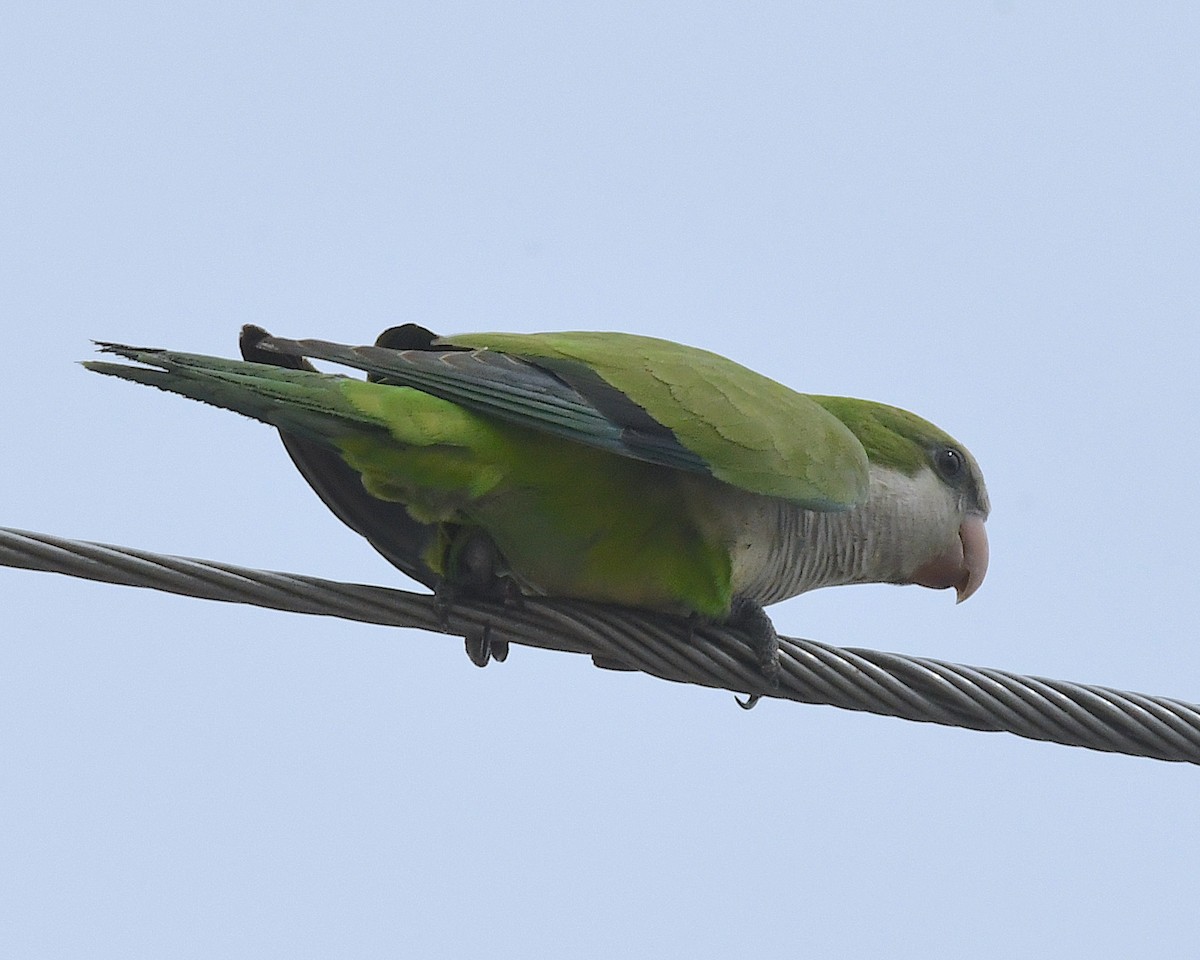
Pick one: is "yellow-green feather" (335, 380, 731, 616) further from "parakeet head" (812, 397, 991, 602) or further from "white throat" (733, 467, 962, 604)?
"parakeet head" (812, 397, 991, 602)

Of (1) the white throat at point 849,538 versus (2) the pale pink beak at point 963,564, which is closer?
(1) the white throat at point 849,538

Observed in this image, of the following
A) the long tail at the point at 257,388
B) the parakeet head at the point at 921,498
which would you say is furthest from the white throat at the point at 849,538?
the long tail at the point at 257,388

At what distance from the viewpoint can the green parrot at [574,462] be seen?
4133 mm

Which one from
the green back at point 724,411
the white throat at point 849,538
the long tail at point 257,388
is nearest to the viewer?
the long tail at point 257,388

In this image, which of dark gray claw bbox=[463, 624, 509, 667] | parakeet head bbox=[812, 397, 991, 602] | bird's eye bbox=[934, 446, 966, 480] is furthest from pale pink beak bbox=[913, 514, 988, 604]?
dark gray claw bbox=[463, 624, 509, 667]

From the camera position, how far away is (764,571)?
4770 mm

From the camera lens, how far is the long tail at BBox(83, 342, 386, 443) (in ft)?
12.1

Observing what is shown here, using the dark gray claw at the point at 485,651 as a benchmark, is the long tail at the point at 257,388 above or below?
above

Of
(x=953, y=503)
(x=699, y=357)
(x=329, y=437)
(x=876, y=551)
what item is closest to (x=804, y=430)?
(x=699, y=357)

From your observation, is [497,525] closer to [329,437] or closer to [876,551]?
[329,437]

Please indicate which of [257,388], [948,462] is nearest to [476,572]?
[257,388]

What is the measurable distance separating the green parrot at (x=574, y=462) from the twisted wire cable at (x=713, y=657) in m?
0.18

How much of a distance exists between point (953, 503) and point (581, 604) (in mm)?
1674

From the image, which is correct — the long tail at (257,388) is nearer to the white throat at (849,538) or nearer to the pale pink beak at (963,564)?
the white throat at (849,538)
